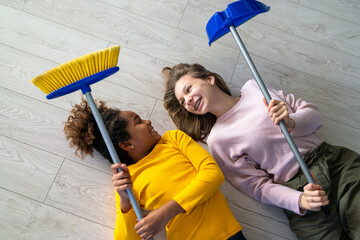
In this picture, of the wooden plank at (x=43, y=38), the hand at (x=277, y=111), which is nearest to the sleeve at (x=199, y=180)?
the hand at (x=277, y=111)

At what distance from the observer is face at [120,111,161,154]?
952 mm

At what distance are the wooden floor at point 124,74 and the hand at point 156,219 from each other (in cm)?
25

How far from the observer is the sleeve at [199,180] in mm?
866

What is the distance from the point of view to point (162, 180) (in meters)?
0.93

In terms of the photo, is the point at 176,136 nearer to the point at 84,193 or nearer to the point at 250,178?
the point at 250,178

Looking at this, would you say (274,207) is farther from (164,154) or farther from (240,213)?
(164,154)

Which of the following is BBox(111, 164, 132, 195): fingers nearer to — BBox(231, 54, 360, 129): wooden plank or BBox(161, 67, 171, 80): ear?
BBox(161, 67, 171, 80): ear

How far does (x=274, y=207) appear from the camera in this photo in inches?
41.9

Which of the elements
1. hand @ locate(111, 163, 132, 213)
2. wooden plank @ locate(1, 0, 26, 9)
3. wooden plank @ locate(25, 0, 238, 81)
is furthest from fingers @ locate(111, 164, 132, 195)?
wooden plank @ locate(1, 0, 26, 9)

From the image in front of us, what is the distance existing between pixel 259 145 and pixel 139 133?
427 millimetres

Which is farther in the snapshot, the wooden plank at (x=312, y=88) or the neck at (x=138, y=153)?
the wooden plank at (x=312, y=88)

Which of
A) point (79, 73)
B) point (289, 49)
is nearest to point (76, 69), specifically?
point (79, 73)

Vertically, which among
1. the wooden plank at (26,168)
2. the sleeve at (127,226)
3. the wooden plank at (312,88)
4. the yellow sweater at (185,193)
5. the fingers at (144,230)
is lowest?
the wooden plank at (26,168)

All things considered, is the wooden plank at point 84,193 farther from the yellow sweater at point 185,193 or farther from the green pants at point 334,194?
the green pants at point 334,194
